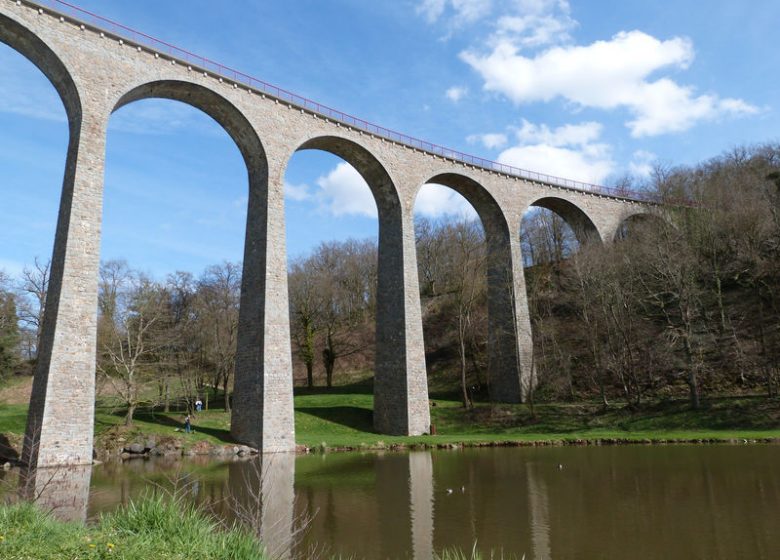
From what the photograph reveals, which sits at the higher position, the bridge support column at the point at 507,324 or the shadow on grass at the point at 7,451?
the bridge support column at the point at 507,324

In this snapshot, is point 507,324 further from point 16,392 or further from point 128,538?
point 16,392

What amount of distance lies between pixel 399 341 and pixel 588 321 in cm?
1107

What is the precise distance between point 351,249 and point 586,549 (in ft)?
181

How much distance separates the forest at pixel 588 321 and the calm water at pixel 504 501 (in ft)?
38.0

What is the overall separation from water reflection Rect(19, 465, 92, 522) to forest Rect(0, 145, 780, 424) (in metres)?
8.17

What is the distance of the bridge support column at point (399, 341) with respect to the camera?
28.1 meters

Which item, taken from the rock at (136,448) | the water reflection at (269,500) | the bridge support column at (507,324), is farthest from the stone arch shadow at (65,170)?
the bridge support column at (507,324)

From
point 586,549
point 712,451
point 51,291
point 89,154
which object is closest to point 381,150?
point 89,154

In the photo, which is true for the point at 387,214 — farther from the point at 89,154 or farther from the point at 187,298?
the point at 187,298

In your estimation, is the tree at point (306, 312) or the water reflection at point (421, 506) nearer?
the water reflection at point (421, 506)

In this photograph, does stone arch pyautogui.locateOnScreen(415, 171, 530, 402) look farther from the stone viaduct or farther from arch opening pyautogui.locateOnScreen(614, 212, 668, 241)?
arch opening pyautogui.locateOnScreen(614, 212, 668, 241)

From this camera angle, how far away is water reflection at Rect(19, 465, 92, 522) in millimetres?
8836

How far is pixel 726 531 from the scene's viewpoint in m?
8.94

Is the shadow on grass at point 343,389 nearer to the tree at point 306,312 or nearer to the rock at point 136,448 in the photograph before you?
the tree at point 306,312
